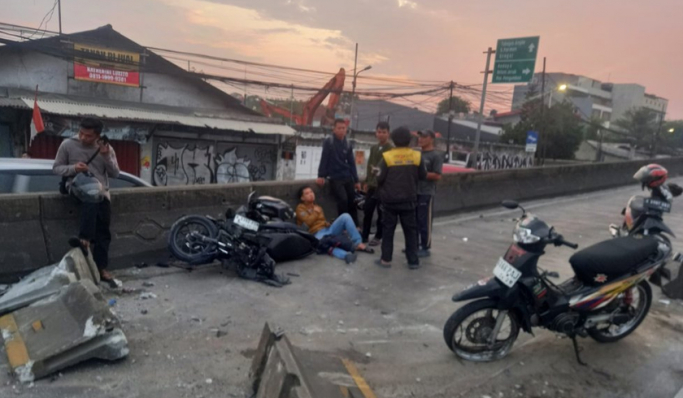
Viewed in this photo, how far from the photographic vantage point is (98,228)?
5219mm

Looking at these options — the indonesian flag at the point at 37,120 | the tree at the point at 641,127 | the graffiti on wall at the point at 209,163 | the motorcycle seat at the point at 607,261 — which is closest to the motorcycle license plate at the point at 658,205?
the motorcycle seat at the point at 607,261

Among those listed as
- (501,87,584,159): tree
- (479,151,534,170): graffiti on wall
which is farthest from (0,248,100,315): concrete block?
(501,87,584,159): tree

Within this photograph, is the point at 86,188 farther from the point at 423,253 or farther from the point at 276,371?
the point at 423,253

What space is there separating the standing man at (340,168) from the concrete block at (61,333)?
13.6 ft

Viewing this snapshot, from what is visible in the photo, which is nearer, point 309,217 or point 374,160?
point 309,217

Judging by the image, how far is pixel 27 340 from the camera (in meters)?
3.57

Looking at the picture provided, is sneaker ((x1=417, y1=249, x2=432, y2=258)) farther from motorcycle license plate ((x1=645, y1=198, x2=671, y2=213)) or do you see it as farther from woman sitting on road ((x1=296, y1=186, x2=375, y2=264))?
motorcycle license plate ((x1=645, y1=198, x2=671, y2=213))

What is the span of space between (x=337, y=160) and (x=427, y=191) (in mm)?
1414

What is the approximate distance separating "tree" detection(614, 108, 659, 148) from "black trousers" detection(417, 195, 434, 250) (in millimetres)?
51456

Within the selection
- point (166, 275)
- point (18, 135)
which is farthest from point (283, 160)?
point (166, 275)

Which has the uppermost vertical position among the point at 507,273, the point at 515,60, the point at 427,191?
the point at 515,60

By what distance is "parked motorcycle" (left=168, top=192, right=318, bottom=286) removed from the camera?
221 inches

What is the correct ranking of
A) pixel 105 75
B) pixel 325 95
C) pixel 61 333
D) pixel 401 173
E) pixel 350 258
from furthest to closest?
1. pixel 325 95
2. pixel 105 75
3. pixel 350 258
4. pixel 401 173
5. pixel 61 333

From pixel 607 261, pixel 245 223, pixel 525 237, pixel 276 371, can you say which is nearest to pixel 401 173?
pixel 245 223
